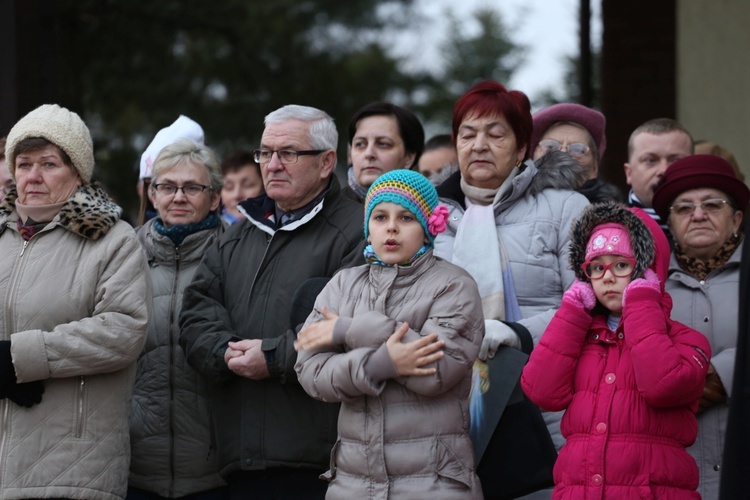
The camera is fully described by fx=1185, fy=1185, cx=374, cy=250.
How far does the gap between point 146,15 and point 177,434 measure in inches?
312

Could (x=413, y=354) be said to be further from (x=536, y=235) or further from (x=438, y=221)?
(x=536, y=235)

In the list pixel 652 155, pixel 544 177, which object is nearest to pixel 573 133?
pixel 652 155

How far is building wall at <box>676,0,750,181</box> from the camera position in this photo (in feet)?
25.4

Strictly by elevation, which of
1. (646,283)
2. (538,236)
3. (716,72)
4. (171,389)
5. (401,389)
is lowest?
(171,389)

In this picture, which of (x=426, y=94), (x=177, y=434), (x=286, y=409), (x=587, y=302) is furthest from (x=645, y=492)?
(x=426, y=94)

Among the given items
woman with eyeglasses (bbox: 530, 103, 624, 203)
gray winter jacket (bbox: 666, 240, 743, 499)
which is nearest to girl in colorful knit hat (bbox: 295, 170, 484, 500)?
gray winter jacket (bbox: 666, 240, 743, 499)

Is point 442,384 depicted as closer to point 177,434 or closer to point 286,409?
point 286,409

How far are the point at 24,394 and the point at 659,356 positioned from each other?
2.31m

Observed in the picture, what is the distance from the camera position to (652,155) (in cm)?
545

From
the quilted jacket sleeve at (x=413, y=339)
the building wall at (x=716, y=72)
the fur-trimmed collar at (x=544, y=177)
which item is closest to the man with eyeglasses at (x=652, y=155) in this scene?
the fur-trimmed collar at (x=544, y=177)

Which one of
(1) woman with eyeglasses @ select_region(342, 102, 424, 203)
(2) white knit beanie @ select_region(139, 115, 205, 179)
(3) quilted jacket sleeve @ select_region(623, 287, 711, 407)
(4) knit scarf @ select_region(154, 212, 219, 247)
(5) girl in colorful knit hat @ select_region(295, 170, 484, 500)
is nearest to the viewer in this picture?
(3) quilted jacket sleeve @ select_region(623, 287, 711, 407)

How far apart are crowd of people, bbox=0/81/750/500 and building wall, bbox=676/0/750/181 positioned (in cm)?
298

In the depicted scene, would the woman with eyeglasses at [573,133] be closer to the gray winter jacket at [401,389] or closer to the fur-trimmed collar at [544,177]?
the fur-trimmed collar at [544,177]

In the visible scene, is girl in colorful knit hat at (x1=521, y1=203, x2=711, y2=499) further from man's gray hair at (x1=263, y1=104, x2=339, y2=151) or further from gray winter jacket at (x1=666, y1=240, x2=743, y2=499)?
man's gray hair at (x1=263, y1=104, x2=339, y2=151)
